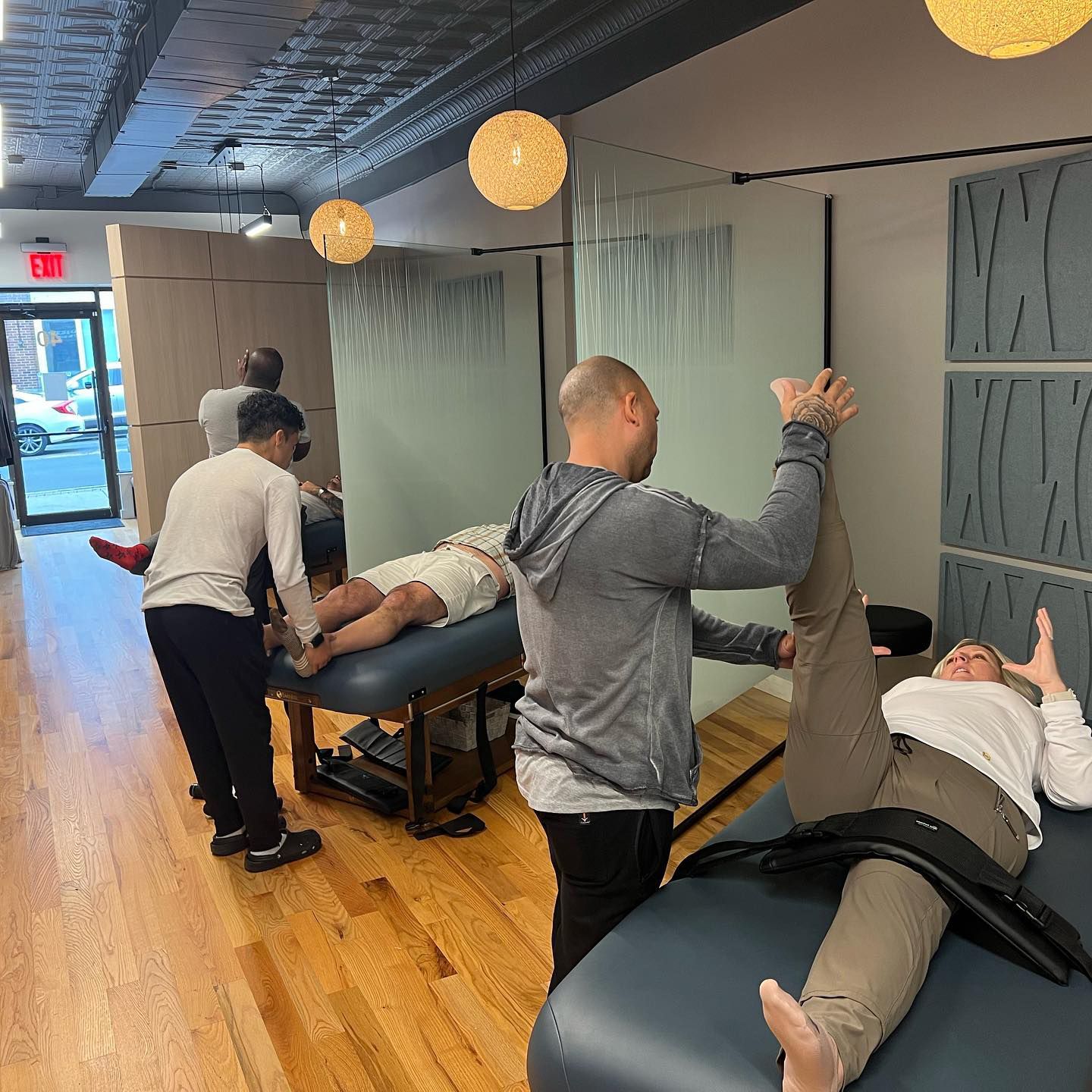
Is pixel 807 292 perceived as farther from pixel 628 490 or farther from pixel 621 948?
pixel 621 948

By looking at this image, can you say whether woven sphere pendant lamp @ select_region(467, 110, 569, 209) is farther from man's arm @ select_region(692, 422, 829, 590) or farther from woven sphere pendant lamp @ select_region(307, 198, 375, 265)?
man's arm @ select_region(692, 422, 829, 590)

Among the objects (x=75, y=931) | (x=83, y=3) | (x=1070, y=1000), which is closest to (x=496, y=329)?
(x=83, y=3)

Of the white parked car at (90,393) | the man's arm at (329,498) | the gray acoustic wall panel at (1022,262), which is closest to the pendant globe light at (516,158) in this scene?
the gray acoustic wall panel at (1022,262)

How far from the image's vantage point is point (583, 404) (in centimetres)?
151

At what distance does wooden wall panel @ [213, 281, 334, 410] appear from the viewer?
5812mm

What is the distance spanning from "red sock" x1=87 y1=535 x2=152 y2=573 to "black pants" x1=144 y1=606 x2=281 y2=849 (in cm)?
93

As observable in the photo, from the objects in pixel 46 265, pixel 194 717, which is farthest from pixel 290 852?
pixel 46 265

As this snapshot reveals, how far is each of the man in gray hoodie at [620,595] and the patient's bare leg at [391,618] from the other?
1385mm

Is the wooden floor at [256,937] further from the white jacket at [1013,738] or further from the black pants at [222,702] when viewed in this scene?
the white jacket at [1013,738]

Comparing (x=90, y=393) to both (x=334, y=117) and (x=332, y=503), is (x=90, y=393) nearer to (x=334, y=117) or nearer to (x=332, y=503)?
(x=334, y=117)

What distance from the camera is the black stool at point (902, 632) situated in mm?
2902

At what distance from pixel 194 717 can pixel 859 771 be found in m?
1.78

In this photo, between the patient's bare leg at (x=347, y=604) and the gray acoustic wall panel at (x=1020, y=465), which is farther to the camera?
the patient's bare leg at (x=347, y=604)

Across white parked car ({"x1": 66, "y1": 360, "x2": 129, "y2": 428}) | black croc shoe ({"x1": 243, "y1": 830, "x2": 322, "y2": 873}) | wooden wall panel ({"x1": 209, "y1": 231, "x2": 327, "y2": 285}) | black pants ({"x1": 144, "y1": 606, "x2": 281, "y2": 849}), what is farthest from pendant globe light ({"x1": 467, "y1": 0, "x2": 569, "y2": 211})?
white parked car ({"x1": 66, "y1": 360, "x2": 129, "y2": 428})
